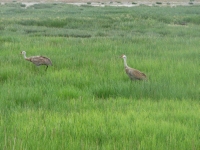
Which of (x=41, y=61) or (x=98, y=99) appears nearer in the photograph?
(x=98, y=99)

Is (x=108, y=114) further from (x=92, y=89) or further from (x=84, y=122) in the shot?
(x=92, y=89)

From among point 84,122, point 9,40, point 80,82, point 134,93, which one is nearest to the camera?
point 84,122

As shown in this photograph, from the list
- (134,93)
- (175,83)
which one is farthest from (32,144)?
(175,83)

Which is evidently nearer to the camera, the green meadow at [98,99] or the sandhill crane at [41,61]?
the green meadow at [98,99]

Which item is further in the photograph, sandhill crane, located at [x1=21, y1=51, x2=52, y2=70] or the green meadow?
sandhill crane, located at [x1=21, y1=51, x2=52, y2=70]

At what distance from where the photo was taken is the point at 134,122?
5812 mm

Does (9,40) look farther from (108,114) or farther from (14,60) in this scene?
(108,114)

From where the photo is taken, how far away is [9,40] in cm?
1578

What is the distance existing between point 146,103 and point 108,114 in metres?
1.17

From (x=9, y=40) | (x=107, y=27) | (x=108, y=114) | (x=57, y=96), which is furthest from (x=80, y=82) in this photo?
(x=107, y=27)

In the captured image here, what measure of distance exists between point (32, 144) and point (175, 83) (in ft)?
15.6

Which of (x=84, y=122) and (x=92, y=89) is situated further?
(x=92, y=89)

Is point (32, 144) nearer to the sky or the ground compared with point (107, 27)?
nearer to the sky

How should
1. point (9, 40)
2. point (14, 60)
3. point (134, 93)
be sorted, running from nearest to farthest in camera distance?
point (134, 93) → point (14, 60) → point (9, 40)
